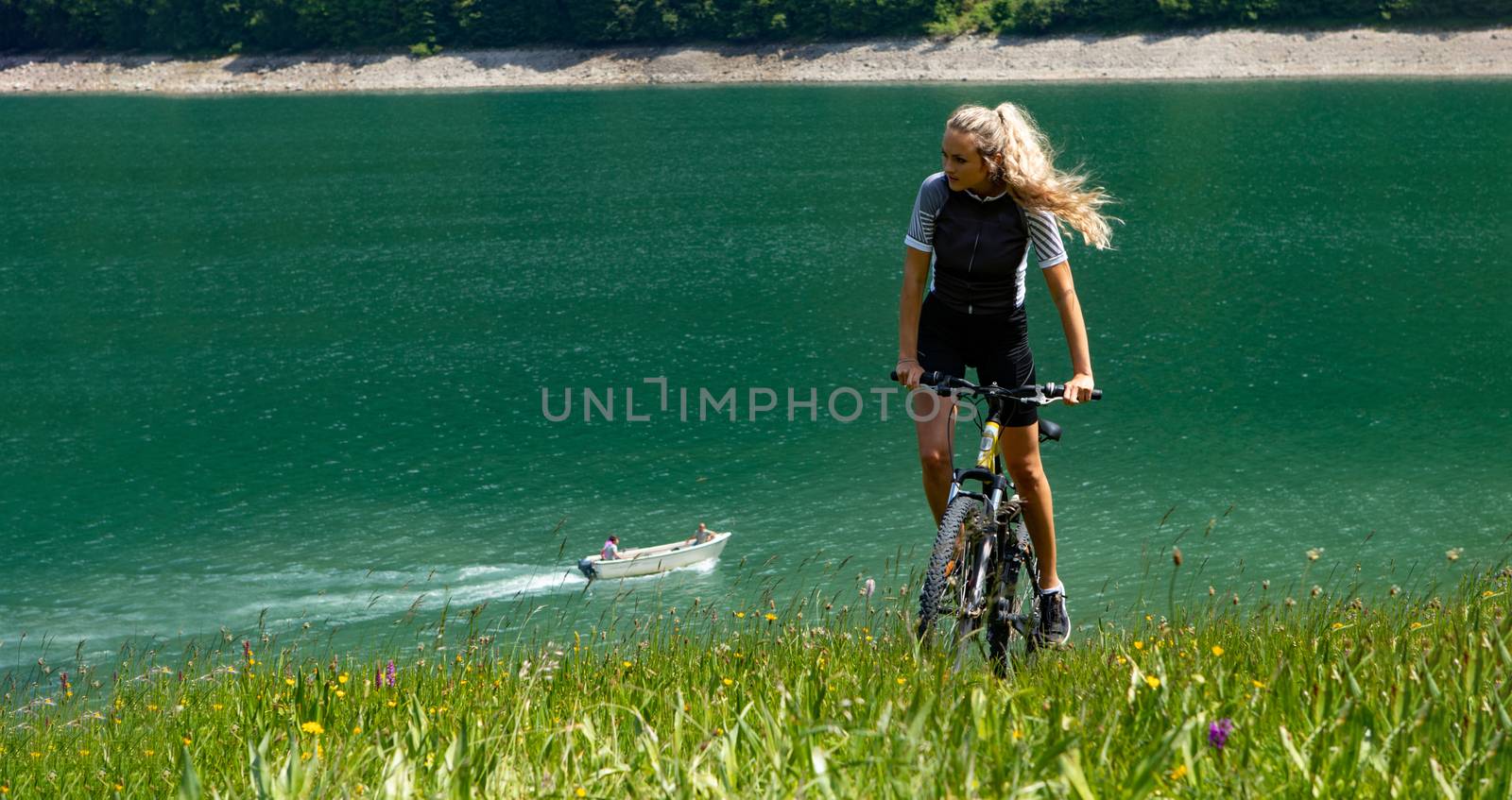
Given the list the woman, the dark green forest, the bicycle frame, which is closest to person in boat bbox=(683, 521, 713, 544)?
the woman

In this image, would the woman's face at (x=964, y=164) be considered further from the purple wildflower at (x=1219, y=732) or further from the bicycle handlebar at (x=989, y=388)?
the purple wildflower at (x=1219, y=732)

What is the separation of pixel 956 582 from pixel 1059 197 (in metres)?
1.65

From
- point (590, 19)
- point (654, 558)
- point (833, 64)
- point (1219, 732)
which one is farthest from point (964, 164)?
point (590, 19)

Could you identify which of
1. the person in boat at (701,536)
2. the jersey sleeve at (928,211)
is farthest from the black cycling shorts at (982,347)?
the person in boat at (701,536)

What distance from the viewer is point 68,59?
13150 cm

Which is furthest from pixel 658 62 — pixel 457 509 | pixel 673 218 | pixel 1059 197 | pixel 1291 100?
pixel 1059 197

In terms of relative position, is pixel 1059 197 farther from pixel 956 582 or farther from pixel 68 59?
pixel 68 59

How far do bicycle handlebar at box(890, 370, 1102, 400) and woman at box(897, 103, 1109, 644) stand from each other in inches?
2.4

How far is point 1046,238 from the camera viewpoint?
5.81 metres

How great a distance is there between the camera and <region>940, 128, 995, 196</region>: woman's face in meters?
5.57

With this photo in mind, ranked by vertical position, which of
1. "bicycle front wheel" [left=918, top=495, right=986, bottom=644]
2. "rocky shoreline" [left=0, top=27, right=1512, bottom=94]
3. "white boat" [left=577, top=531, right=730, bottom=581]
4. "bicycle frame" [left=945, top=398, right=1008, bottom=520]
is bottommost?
"white boat" [left=577, top=531, right=730, bottom=581]

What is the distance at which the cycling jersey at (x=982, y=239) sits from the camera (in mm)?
5789

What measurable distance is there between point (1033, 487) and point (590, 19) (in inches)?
4701

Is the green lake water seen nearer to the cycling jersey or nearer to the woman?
the woman
